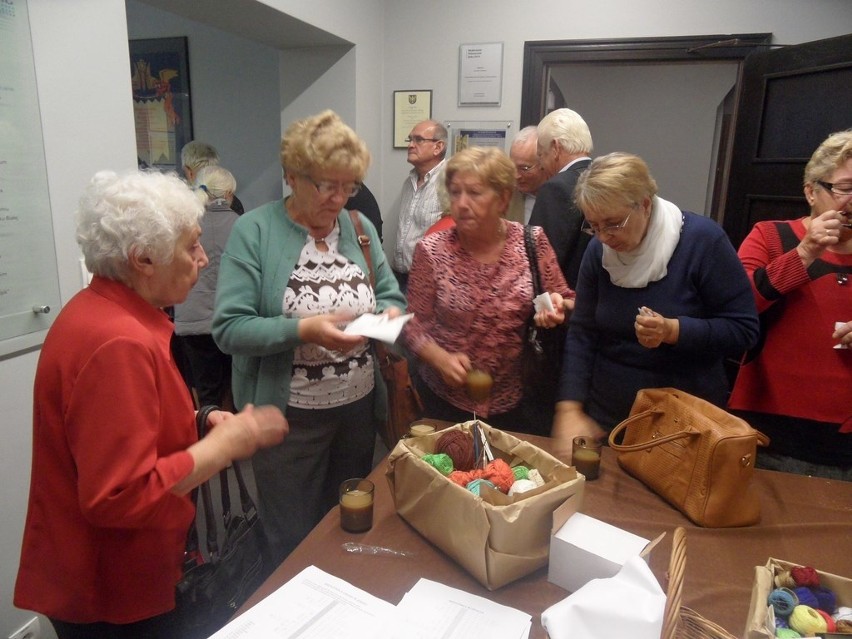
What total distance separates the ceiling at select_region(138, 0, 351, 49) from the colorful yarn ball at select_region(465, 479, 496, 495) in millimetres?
2261

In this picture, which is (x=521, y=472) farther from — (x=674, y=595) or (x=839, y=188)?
(x=839, y=188)

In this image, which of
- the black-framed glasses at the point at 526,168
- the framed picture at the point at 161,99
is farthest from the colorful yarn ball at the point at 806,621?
the framed picture at the point at 161,99

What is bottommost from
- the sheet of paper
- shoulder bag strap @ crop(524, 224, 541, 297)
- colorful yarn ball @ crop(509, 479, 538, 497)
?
colorful yarn ball @ crop(509, 479, 538, 497)

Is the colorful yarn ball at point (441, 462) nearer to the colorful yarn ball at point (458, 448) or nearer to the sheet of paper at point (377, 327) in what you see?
the colorful yarn ball at point (458, 448)

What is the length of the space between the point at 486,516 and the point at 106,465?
60 centimetres

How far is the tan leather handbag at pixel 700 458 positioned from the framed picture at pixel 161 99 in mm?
3841

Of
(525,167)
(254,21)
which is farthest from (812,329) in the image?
(254,21)

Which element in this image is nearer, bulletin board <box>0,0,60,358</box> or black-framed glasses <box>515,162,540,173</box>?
bulletin board <box>0,0,60,358</box>

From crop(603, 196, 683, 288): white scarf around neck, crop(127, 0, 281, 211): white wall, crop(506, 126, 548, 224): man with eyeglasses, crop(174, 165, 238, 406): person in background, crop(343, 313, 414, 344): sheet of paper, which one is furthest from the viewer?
crop(127, 0, 281, 211): white wall

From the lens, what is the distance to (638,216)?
150 centimetres

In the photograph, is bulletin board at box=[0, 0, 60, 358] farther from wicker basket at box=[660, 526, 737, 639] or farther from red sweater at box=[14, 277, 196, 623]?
wicker basket at box=[660, 526, 737, 639]

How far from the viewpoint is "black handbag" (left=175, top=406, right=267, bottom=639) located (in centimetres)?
107

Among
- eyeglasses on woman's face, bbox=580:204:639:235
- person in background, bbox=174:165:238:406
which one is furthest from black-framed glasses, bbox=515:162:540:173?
eyeglasses on woman's face, bbox=580:204:639:235

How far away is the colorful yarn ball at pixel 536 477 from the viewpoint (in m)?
1.11
